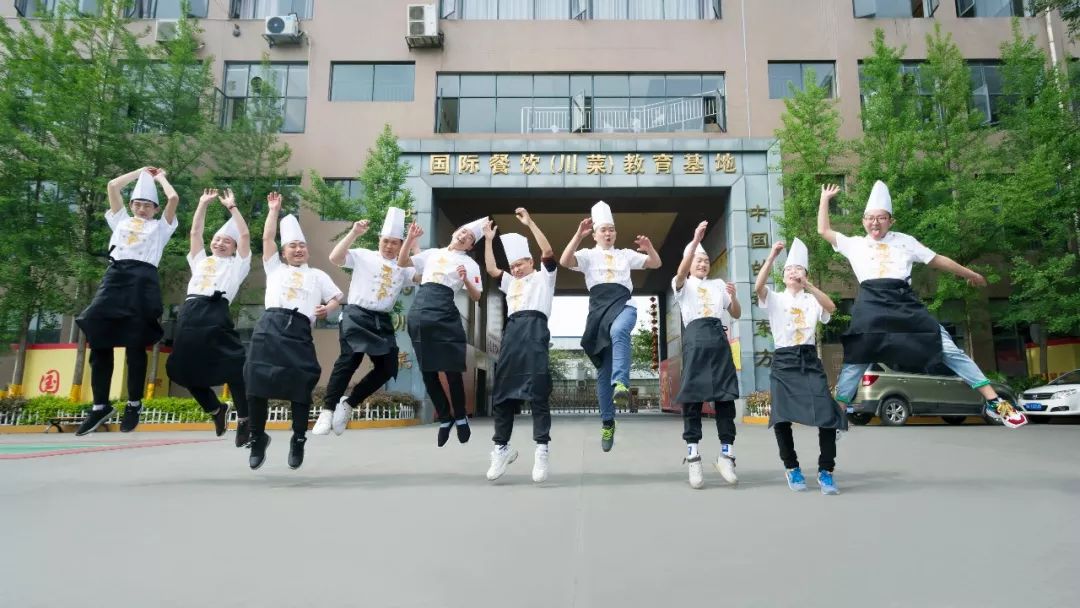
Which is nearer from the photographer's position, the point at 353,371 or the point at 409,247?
the point at 409,247

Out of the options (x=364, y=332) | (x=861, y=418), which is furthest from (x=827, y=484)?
(x=861, y=418)

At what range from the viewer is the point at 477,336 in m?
22.5

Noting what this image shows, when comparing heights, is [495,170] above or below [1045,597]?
above

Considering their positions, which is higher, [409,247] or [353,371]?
[409,247]

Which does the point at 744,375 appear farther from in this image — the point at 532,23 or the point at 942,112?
the point at 532,23

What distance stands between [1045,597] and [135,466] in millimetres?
6800

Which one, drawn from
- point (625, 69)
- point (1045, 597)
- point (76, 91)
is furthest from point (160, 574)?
point (625, 69)

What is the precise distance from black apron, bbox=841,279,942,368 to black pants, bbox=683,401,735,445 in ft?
3.95

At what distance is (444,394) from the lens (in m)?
5.92

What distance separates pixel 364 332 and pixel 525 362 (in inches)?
66.2

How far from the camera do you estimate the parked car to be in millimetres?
12625

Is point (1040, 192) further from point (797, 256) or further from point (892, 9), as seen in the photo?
point (797, 256)

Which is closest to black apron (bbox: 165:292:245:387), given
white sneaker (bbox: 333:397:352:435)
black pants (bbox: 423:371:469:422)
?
white sneaker (bbox: 333:397:352:435)

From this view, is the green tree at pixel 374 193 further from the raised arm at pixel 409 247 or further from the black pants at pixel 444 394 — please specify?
the black pants at pixel 444 394
